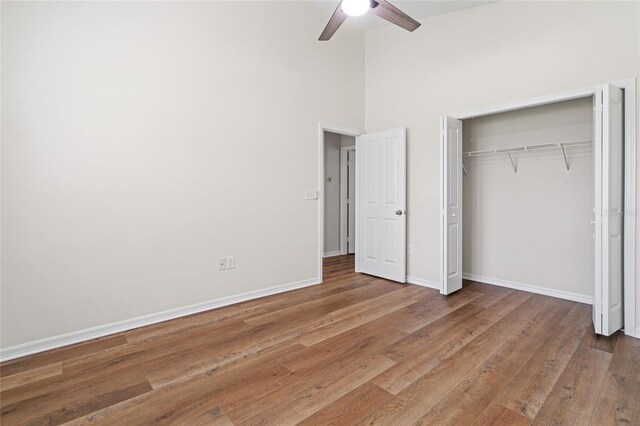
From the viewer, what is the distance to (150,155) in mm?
2812

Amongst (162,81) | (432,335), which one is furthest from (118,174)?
(432,335)

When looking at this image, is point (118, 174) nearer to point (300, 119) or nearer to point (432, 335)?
point (300, 119)

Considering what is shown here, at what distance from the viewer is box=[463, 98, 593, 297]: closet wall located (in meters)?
3.37

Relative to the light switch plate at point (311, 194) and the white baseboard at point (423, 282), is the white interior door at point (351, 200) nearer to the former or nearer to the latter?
the white baseboard at point (423, 282)

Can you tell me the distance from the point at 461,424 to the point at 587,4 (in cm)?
375

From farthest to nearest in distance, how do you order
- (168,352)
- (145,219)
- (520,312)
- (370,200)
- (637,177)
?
(370,200) → (520,312) → (145,219) → (637,177) → (168,352)

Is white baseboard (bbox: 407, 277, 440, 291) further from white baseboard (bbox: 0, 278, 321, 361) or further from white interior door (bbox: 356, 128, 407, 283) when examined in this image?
white baseboard (bbox: 0, 278, 321, 361)

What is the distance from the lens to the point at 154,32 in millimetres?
2801

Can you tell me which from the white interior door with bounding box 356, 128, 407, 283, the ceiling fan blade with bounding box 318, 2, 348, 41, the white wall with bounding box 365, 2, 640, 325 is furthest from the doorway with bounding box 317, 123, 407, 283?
the ceiling fan blade with bounding box 318, 2, 348, 41

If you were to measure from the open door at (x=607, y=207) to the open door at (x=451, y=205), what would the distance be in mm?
1322

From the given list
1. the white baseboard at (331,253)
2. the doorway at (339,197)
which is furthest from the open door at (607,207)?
the white baseboard at (331,253)

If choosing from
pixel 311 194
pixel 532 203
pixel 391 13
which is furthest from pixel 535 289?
pixel 391 13

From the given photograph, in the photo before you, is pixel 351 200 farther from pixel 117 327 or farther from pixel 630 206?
pixel 117 327

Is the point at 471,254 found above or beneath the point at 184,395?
above
